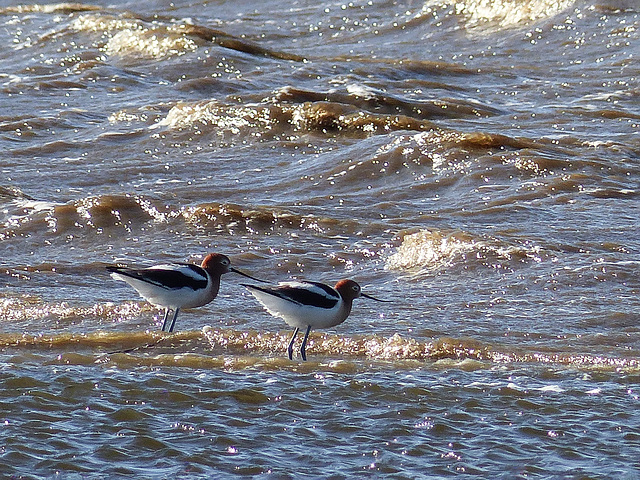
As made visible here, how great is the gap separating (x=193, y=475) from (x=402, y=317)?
8.71ft

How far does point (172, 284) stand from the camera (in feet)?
21.1

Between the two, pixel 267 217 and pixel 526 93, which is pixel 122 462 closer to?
pixel 267 217

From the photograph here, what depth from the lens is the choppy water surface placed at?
16.7ft

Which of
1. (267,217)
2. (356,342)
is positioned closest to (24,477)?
(356,342)

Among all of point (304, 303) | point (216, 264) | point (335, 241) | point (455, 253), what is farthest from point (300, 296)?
point (335, 241)

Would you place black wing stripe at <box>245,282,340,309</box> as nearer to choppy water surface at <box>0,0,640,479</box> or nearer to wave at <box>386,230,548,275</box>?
choppy water surface at <box>0,0,640,479</box>

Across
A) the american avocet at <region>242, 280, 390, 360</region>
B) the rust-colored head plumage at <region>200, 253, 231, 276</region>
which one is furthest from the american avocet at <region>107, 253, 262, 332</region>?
the american avocet at <region>242, 280, 390, 360</region>

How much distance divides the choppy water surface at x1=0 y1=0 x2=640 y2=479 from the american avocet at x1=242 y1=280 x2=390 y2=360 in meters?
0.24

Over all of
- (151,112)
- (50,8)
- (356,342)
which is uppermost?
(50,8)

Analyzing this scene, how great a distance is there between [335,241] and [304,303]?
2.52m

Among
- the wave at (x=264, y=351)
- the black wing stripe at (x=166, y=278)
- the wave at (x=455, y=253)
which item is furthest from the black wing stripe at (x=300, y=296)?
the wave at (x=455, y=253)

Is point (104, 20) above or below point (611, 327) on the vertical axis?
above

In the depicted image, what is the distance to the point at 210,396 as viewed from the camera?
553 cm

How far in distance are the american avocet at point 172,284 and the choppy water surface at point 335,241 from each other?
0.25m
